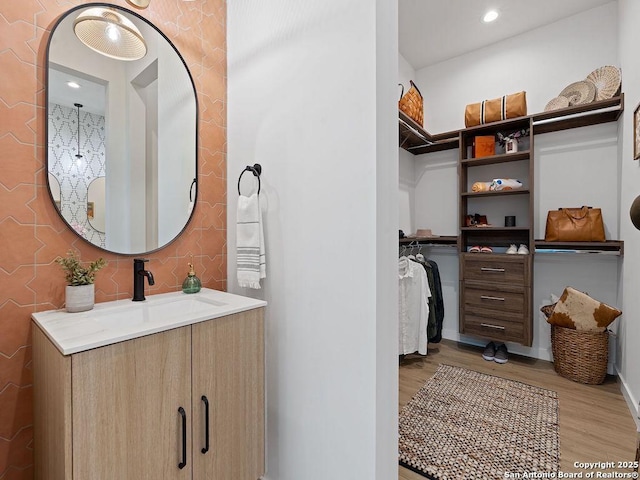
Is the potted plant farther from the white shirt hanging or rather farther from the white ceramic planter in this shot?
the white shirt hanging

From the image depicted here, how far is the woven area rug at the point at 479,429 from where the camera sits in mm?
1578

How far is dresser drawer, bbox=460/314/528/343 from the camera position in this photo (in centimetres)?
280

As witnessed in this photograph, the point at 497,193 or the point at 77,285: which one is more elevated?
the point at 497,193

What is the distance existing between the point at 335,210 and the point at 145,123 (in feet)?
3.40

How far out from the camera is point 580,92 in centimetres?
264

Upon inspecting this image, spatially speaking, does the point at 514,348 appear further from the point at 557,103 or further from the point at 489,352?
the point at 557,103

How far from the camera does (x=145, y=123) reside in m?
1.46

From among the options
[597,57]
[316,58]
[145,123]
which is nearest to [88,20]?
[145,123]

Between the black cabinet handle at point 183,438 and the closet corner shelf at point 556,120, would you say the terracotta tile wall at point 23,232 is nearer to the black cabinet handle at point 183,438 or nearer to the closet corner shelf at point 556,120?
the black cabinet handle at point 183,438

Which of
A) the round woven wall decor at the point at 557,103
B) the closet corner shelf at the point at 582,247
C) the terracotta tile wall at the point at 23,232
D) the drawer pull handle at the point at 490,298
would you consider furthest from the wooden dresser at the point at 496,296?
the terracotta tile wall at the point at 23,232

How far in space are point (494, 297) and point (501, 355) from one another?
1.90 ft

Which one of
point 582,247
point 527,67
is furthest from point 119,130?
point 527,67

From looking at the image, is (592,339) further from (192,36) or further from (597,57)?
(192,36)

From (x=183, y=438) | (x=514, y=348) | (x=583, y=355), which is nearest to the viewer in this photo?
(x=183, y=438)
